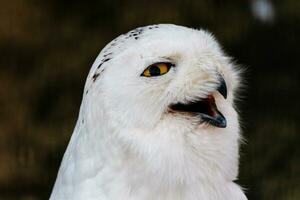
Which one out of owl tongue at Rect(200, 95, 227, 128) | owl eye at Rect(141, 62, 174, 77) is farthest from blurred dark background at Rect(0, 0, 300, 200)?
owl eye at Rect(141, 62, 174, 77)

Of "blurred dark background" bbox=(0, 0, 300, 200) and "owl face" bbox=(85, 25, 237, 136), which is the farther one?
"blurred dark background" bbox=(0, 0, 300, 200)

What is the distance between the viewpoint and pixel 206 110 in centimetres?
228

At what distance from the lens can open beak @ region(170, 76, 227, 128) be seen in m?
2.22

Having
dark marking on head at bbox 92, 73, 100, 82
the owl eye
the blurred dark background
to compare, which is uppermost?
the owl eye

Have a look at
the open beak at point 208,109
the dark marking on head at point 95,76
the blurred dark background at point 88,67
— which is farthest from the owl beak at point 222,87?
the blurred dark background at point 88,67

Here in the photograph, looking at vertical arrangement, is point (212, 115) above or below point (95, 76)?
below

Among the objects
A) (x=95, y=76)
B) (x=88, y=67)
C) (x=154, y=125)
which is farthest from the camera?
(x=88, y=67)

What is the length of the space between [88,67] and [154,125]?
1897 millimetres

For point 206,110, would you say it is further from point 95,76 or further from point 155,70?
point 95,76

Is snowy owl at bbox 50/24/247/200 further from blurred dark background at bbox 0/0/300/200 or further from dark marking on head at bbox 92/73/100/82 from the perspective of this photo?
blurred dark background at bbox 0/0/300/200

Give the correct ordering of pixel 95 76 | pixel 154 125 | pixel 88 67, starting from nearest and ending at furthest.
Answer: pixel 154 125
pixel 95 76
pixel 88 67

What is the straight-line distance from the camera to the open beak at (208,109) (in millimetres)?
2221

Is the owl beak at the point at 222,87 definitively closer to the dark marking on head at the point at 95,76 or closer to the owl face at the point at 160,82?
the owl face at the point at 160,82

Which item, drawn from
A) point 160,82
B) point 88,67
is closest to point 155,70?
point 160,82
